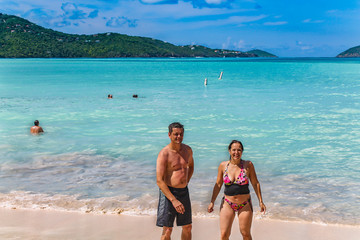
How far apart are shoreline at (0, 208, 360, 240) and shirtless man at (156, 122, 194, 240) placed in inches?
62.4

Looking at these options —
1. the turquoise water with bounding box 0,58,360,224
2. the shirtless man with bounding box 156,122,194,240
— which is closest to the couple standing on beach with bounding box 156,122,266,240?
the shirtless man with bounding box 156,122,194,240

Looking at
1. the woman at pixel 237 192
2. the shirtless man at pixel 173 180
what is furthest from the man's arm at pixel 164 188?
the woman at pixel 237 192

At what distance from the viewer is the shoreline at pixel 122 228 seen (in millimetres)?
6074

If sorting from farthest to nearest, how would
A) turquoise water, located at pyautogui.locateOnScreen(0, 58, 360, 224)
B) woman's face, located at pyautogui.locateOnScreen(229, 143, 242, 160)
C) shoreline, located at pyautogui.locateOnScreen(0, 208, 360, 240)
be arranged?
turquoise water, located at pyautogui.locateOnScreen(0, 58, 360, 224) → shoreline, located at pyautogui.locateOnScreen(0, 208, 360, 240) → woman's face, located at pyautogui.locateOnScreen(229, 143, 242, 160)

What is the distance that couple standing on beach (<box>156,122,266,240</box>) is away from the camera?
4.51 meters

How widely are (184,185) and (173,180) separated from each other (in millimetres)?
156

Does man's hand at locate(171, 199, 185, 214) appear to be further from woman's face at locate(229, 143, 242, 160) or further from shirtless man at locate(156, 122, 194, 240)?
woman's face at locate(229, 143, 242, 160)

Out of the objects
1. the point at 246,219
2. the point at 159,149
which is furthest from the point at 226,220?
the point at 159,149

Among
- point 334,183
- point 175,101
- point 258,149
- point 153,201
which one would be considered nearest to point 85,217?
point 153,201

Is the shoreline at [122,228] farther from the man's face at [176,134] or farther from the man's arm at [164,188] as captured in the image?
the man's face at [176,134]

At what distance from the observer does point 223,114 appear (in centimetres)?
2031

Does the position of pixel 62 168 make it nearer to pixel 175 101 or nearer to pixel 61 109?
pixel 61 109

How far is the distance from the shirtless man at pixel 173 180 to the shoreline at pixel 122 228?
1.59m

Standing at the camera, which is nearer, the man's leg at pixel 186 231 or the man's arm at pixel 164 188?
the man's arm at pixel 164 188
